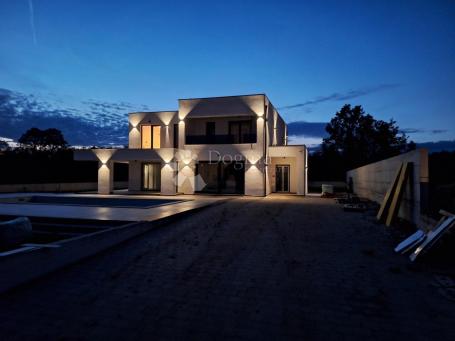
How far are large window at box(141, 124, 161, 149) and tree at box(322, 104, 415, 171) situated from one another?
66.2 feet

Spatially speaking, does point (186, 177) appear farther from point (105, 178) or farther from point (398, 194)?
point (398, 194)

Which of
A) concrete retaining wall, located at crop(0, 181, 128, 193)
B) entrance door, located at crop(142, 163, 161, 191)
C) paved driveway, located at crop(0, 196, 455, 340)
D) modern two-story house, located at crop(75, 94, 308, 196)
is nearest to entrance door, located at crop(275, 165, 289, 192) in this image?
modern two-story house, located at crop(75, 94, 308, 196)

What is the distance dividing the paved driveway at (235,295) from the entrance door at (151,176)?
1462cm

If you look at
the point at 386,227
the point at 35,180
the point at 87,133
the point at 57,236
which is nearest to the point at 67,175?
the point at 35,180

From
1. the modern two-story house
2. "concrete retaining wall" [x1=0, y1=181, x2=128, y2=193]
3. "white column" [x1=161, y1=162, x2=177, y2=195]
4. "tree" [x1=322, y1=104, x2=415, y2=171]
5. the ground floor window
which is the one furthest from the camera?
"tree" [x1=322, y1=104, x2=415, y2=171]

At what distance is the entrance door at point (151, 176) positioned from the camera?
20.6 m

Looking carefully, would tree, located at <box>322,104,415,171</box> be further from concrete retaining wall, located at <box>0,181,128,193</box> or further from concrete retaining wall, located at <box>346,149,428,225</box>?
concrete retaining wall, located at <box>0,181,128,193</box>

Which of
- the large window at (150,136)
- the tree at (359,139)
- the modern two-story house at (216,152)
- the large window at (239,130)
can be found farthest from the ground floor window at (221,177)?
the tree at (359,139)

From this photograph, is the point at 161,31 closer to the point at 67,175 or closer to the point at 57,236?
the point at 67,175

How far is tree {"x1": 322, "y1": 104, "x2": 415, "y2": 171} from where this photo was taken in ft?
103

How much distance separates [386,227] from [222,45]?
18.1 meters

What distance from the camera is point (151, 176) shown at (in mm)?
20703

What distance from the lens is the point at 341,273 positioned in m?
4.49

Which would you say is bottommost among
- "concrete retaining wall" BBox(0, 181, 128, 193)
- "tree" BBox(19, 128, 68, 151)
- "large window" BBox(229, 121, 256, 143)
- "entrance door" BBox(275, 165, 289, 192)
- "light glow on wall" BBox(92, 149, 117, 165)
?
"concrete retaining wall" BBox(0, 181, 128, 193)
